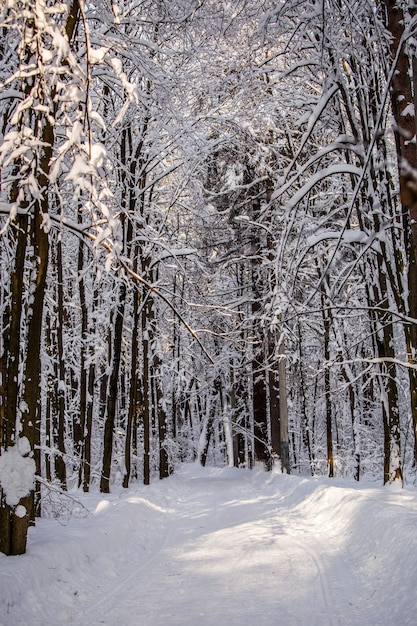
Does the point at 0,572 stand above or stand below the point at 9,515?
below

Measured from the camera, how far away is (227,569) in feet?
18.3

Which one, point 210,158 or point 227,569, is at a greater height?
point 210,158

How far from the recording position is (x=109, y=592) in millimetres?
5043

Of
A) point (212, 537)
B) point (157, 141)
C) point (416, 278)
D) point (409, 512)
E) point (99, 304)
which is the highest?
point (157, 141)

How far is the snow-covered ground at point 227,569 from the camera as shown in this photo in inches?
164

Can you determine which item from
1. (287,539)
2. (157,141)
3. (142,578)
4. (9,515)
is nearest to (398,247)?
(287,539)

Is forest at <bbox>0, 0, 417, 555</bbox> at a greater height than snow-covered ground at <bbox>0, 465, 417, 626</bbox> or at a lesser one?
greater

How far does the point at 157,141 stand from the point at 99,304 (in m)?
8.11

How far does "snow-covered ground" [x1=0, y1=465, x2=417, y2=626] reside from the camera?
13.7ft

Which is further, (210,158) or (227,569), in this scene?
(210,158)

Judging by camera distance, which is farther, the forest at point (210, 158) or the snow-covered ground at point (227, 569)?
the snow-covered ground at point (227, 569)

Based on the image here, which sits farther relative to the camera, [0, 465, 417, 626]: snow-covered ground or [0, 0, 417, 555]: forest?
[0, 465, 417, 626]: snow-covered ground

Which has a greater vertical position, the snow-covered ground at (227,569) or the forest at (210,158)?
the forest at (210,158)

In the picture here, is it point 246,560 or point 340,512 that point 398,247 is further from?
point 246,560
